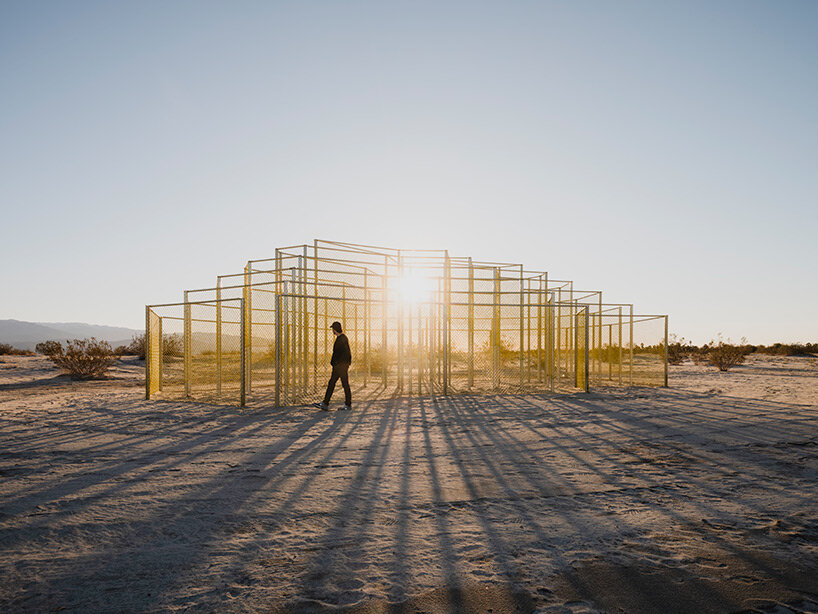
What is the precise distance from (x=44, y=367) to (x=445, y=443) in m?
20.8

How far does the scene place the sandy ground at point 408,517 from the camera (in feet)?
9.35

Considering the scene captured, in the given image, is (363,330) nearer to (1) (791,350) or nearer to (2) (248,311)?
(2) (248,311)

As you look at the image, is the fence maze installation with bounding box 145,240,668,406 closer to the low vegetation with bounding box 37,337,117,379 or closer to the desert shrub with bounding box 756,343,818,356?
the low vegetation with bounding box 37,337,117,379

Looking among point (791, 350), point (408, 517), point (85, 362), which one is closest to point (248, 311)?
point (408, 517)

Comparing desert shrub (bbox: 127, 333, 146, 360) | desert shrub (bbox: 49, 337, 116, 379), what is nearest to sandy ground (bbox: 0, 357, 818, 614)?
desert shrub (bbox: 49, 337, 116, 379)

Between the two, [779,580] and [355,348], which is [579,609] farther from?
[355,348]

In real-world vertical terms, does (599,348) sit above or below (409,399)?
above

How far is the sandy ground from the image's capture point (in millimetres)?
2850

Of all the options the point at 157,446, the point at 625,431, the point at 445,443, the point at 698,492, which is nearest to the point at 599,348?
the point at 625,431

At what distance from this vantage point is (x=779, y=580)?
2.99m

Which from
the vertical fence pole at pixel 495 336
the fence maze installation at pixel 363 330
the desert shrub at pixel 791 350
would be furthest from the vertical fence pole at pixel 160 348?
the desert shrub at pixel 791 350

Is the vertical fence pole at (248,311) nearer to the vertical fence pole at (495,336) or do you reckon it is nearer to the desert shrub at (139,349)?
the vertical fence pole at (495,336)

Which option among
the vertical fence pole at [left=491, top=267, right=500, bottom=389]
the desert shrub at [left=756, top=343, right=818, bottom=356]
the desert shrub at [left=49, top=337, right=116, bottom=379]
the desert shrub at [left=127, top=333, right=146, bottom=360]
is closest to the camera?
the vertical fence pole at [left=491, top=267, right=500, bottom=389]

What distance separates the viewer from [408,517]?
4.11 m
